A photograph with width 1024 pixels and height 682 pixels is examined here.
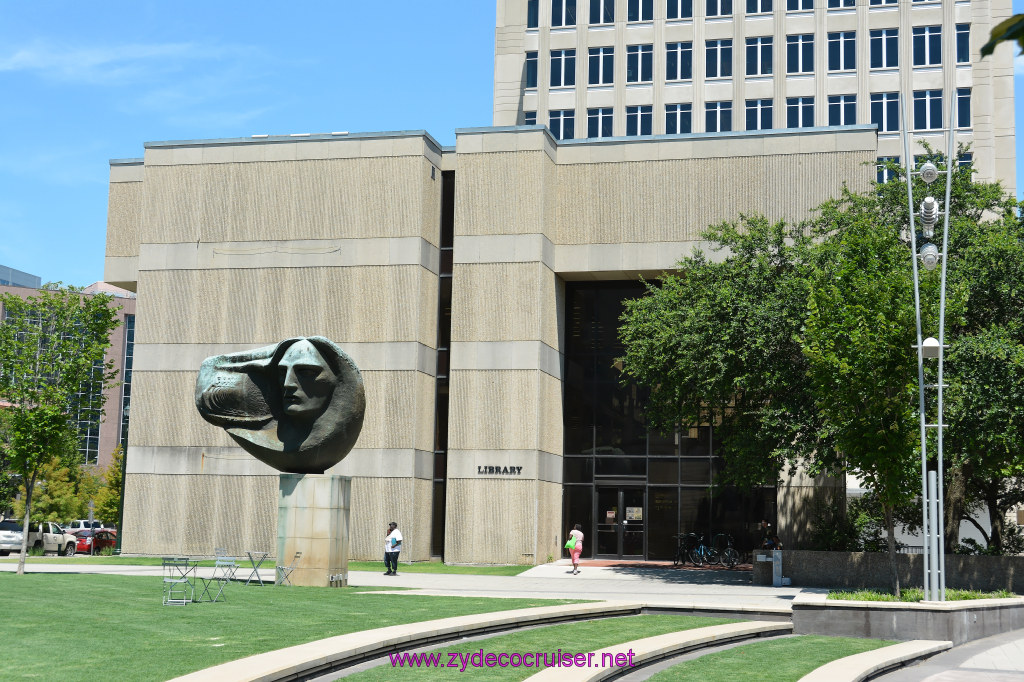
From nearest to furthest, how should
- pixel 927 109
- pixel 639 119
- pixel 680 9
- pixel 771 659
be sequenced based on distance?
pixel 771 659, pixel 927 109, pixel 639 119, pixel 680 9

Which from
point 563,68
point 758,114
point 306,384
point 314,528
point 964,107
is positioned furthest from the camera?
point 563,68

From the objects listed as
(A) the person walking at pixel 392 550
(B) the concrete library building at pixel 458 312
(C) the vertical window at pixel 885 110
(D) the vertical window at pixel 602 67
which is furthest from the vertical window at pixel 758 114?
(A) the person walking at pixel 392 550

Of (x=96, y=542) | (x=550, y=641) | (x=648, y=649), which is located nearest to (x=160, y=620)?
(x=550, y=641)

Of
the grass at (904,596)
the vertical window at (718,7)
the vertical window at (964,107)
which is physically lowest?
the grass at (904,596)

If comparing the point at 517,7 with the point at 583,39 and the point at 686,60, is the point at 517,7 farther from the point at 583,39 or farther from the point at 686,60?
the point at 686,60

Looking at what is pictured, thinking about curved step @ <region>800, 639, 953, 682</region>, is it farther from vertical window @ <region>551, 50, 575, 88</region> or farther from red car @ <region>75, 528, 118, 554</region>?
vertical window @ <region>551, 50, 575, 88</region>

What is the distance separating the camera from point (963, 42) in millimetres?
60031

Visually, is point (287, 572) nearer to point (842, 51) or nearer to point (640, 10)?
point (640, 10)

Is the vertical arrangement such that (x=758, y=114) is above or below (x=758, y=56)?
below

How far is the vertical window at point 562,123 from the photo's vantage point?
6488 cm

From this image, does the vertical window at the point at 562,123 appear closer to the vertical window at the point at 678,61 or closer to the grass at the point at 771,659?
the vertical window at the point at 678,61

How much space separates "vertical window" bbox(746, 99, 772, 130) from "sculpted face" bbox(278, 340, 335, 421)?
1691 inches

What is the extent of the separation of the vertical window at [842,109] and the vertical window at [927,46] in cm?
392

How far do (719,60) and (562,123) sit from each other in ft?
32.4
